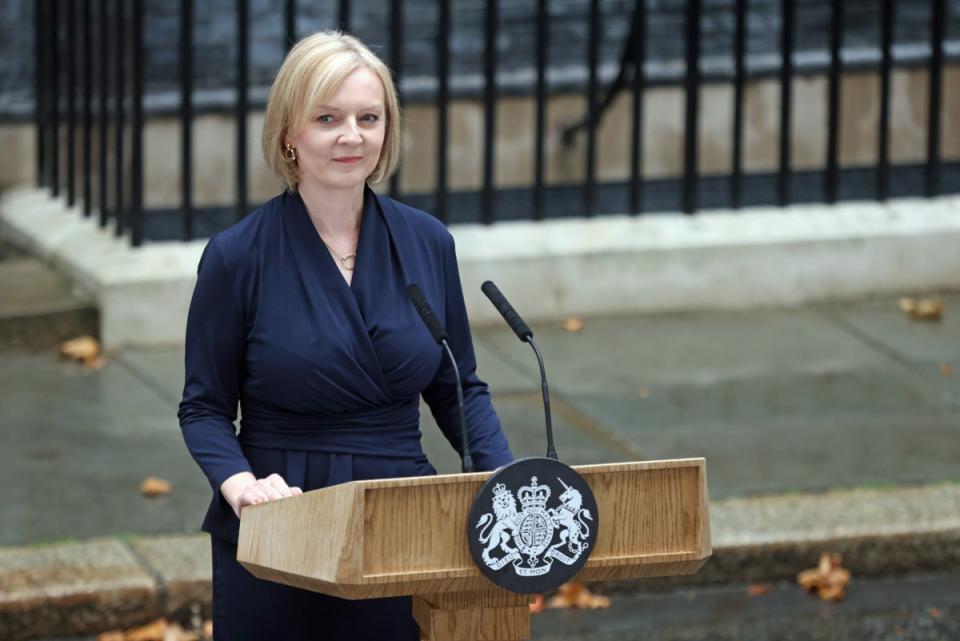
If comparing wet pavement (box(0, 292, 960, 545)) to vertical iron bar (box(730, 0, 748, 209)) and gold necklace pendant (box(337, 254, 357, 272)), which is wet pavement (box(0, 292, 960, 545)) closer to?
vertical iron bar (box(730, 0, 748, 209))

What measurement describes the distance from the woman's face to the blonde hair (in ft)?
0.05

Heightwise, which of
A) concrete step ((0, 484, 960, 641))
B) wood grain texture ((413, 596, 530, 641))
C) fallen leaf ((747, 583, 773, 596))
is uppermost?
wood grain texture ((413, 596, 530, 641))

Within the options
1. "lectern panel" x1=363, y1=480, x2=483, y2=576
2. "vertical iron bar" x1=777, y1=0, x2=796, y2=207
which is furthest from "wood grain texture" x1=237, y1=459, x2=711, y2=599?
"vertical iron bar" x1=777, y1=0, x2=796, y2=207

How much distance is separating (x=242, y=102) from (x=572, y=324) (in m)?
1.67

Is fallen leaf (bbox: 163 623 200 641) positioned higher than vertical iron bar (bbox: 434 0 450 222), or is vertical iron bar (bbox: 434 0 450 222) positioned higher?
vertical iron bar (bbox: 434 0 450 222)

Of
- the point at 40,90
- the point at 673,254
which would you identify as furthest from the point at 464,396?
the point at 40,90

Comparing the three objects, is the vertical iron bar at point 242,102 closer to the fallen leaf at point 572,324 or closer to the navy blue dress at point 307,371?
the fallen leaf at point 572,324

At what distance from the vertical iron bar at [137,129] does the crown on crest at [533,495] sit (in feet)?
16.2

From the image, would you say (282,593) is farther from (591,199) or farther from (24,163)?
(24,163)

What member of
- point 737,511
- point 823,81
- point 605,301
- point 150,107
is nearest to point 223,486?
point 737,511

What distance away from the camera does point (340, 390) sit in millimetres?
3287

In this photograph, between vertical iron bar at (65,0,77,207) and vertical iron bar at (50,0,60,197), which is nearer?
vertical iron bar at (65,0,77,207)

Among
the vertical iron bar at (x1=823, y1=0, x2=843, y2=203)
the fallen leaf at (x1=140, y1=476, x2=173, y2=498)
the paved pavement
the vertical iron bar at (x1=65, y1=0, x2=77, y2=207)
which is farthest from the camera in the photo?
the vertical iron bar at (x1=823, y1=0, x2=843, y2=203)

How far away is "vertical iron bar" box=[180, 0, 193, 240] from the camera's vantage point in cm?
748
